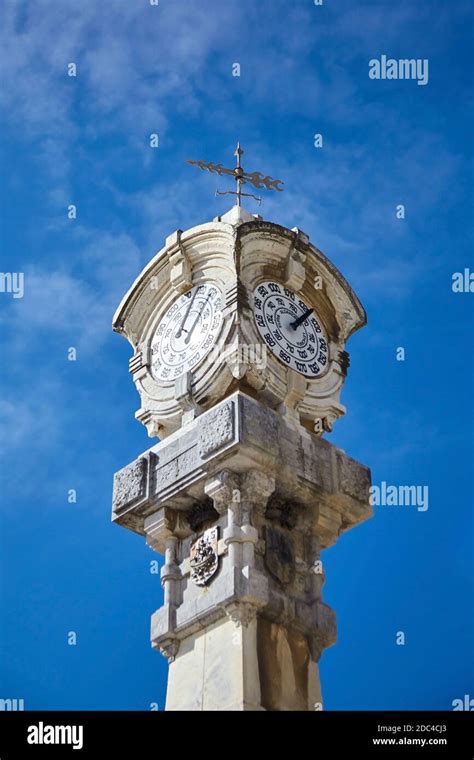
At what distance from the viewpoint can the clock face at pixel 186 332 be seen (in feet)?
90.1

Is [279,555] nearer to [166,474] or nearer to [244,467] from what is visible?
[244,467]

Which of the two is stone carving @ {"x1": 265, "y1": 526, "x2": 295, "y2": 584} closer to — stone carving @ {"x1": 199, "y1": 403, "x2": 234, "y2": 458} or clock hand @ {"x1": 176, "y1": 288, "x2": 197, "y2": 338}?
stone carving @ {"x1": 199, "y1": 403, "x2": 234, "y2": 458}

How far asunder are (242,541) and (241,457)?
133 cm

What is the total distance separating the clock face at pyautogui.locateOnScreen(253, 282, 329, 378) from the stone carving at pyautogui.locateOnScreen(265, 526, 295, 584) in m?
3.15

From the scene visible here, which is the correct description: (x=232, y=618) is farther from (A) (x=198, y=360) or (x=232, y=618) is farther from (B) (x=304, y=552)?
(A) (x=198, y=360)

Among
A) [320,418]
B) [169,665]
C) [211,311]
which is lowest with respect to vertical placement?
[169,665]

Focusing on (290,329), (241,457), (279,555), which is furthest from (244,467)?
(290,329)

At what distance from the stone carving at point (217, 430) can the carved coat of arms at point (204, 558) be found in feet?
4.38
